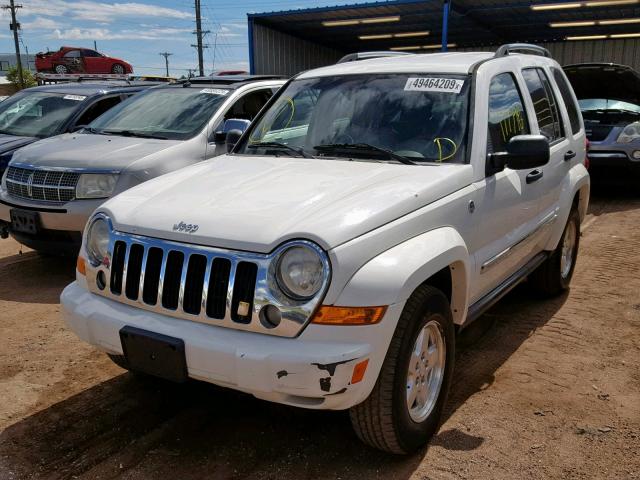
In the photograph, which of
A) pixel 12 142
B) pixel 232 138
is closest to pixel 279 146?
pixel 232 138

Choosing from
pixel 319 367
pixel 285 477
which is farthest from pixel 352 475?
pixel 319 367

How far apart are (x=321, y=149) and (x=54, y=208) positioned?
305 centimetres

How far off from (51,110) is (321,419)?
6.33 m

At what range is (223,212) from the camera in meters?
2.92

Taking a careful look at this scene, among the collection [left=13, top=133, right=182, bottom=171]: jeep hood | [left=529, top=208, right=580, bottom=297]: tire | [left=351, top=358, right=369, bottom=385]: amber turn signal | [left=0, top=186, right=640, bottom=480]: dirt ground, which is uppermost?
[left=13, top=133, right=182, bottom=171]: jeep hood

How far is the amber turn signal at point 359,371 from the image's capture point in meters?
2.55

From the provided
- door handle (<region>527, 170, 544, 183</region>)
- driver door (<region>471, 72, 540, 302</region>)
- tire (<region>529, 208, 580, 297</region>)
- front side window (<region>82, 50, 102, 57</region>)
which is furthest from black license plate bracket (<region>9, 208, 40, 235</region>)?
front side window (<region>82, 50, 102, 57</region>)

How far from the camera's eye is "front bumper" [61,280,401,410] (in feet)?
8.29

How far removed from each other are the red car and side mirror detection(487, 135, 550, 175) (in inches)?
1081

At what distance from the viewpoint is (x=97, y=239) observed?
10.6 feet

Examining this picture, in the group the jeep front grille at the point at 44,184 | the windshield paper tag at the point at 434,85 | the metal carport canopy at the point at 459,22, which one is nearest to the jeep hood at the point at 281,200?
the windshield paper tag at the point at 434,85

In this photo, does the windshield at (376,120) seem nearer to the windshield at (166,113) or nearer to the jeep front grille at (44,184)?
the jeep front grille at (44,184)

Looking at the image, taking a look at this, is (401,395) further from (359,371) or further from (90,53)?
(90,53)

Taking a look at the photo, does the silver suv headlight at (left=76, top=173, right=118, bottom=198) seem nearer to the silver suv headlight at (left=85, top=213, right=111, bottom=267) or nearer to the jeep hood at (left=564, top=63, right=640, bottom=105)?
the silver suv headlight at (left=85, top=213, right=111, bottom=267)
